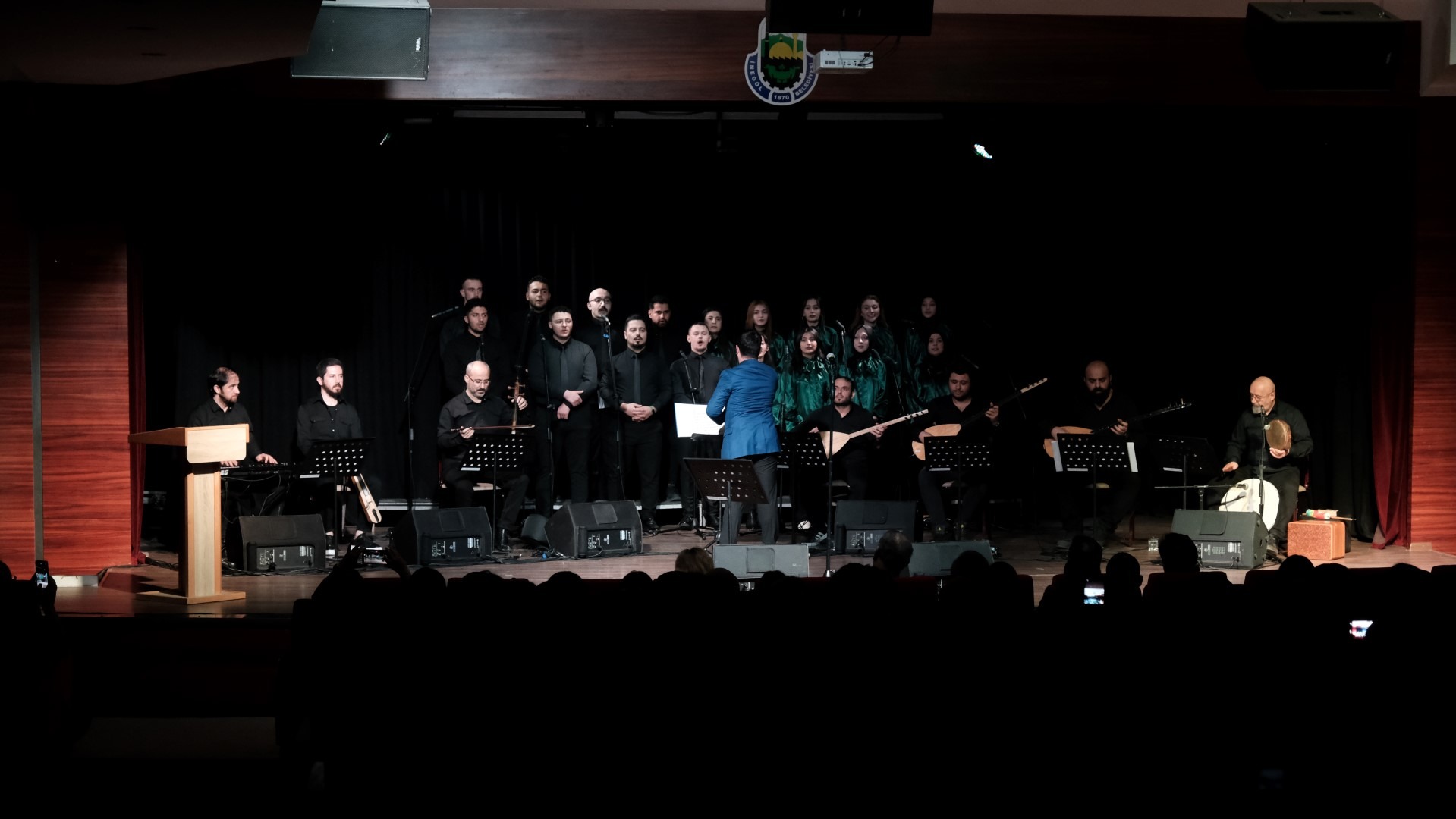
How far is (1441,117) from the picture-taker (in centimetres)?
938

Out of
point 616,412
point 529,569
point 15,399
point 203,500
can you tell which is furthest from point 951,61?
point 15,399

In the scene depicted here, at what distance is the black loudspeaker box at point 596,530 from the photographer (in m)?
9.16

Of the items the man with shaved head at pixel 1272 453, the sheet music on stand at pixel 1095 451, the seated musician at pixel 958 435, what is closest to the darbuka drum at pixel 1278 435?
the man with shaved head at pixel 1272 453

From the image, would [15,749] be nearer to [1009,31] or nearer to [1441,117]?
[1009,31]

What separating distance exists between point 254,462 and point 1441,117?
8.83m

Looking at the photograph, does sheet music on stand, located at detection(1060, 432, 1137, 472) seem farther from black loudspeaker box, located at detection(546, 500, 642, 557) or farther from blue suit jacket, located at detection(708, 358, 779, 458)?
black loudspeaker box, located at detection(546, 500, 642, 557)

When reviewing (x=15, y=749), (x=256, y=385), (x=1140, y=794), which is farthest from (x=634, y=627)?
(x=256, y=385)

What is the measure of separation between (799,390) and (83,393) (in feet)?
17.4

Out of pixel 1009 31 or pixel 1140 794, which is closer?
pixel 1140 794

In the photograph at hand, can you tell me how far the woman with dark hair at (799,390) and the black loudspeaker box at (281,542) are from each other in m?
3.77

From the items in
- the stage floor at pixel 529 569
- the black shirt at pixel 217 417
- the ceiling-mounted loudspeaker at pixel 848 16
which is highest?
the ceiling-mounted loudspeaker at pixel 848 16

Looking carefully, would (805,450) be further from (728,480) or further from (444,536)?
(444,536)

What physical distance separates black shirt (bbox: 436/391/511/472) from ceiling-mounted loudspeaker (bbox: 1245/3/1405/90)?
568 centimetres

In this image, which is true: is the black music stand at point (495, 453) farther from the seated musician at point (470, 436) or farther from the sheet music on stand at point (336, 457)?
the sheet music on stand at point (336, 457)
